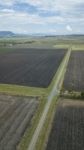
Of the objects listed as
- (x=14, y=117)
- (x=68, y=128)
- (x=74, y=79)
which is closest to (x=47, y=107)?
(x=14, y=117)

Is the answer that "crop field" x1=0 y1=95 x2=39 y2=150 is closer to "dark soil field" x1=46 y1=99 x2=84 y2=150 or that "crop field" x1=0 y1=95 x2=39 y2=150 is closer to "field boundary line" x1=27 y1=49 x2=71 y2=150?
"field boundary line" x1=27 y1=49 x2=71 y2=150

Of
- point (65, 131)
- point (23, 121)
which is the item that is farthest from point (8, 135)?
point (65, 131)

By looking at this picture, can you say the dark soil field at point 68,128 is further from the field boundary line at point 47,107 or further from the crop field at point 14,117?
the crop field at point 14,117

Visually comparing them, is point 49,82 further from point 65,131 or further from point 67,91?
point 65,131

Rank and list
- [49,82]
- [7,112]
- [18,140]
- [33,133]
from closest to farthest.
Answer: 1. [18,140]
2. [33,133]
3. [7,112]
4. [49,82]

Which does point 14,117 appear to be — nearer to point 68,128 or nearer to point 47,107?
point 47,107

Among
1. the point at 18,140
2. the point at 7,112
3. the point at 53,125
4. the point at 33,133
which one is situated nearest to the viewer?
the point at 18,140

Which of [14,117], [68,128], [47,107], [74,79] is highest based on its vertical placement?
[14,117]
